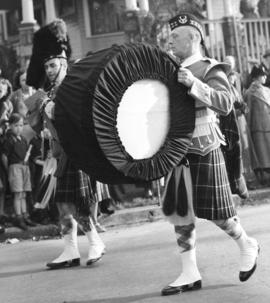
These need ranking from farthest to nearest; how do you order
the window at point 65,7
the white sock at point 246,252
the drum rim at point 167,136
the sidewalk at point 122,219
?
the window at point 65,7 → the sidewalk at point 122,219 → the white sock at point 246,252 → the drum rim at point 167,136

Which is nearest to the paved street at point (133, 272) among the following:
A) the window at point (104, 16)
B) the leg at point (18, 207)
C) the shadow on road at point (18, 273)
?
the shadow on road at point (18, 273)

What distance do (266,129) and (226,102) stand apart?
5.69 m

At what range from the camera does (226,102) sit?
4.53 metres

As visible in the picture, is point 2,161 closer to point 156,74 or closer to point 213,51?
point 156,74

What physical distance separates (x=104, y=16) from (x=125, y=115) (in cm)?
1322

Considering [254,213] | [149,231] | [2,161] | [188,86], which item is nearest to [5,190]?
[2,161]

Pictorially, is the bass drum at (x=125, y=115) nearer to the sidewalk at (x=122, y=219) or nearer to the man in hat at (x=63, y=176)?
the man in hat at (x=63, y=176)

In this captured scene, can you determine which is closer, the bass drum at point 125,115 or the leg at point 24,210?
the bass drum at point 125,115

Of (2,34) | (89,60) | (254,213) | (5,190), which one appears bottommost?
(254,213)

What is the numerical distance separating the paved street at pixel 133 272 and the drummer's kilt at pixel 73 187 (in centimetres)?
57

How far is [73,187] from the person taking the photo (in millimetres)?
5699

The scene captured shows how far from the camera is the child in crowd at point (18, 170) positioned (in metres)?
7.91

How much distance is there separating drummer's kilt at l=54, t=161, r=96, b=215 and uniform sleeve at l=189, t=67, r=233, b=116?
1527 millimetres

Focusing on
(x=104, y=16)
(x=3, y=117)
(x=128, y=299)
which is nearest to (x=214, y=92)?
(x=128, y=299)
